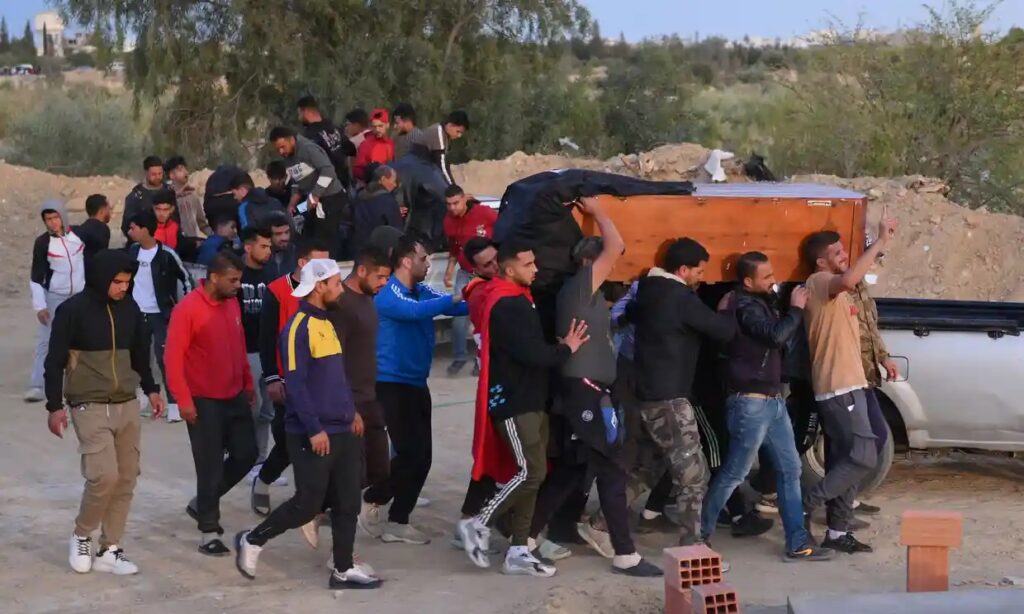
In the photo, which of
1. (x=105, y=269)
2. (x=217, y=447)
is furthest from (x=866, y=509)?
(x=105, y=269)

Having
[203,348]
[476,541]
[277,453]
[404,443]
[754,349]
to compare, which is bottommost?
[476,541]

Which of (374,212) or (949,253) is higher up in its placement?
(374,212)

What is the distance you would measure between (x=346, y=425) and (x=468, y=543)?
3.31 ft

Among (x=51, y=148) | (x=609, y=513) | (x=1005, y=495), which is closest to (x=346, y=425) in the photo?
(x=609, y=513)

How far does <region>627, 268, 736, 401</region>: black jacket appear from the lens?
7434mm

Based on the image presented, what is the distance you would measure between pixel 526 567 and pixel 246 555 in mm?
1502

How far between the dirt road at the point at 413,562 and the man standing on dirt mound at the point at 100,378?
0.50 metres

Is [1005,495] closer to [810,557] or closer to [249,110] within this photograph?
[810,557]

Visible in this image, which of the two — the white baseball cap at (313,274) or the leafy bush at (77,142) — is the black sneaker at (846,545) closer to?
the white baseball cap at (313,274)

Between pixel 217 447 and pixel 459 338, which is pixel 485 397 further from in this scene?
pixel 459 338

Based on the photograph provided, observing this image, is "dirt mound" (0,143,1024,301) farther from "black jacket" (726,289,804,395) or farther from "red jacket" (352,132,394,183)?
"black jacket" (726,289,804,395)

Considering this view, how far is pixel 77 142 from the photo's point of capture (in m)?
30.0

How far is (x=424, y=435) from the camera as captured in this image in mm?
8273

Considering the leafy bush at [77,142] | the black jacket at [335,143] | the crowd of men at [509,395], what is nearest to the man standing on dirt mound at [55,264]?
the black jacket at [335,143]
